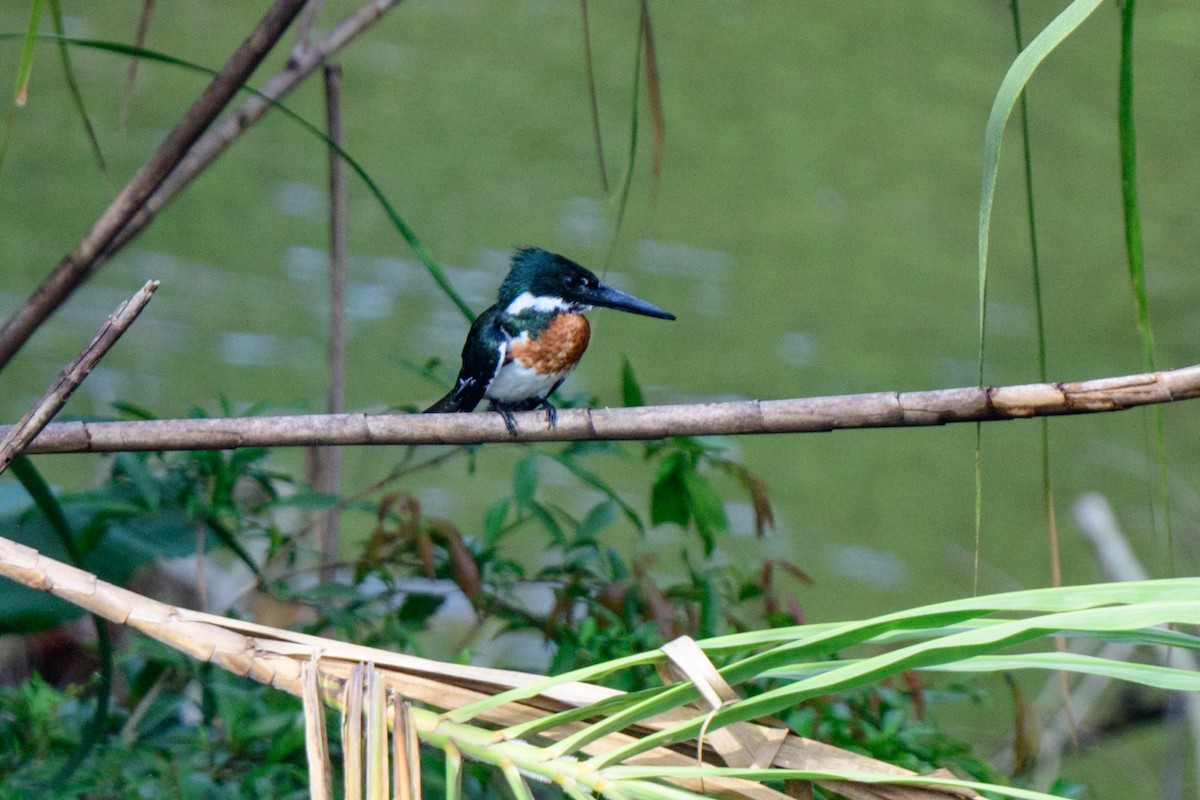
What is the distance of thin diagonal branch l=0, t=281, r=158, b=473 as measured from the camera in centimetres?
72

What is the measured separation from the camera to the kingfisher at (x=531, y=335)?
2.05 metres

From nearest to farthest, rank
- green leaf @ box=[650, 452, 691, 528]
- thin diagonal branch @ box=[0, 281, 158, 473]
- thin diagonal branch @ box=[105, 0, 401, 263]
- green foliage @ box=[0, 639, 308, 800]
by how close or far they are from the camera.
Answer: thin diagonal branch @ box=[0, 281, 158, 473], green foliage @ box=[0, 639, 308, 800], thin diagonal branch @ box=[105, 0, 401, 263], green leaf @ box=[650, 452, 691, 528]

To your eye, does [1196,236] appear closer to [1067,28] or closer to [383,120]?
[383,120]

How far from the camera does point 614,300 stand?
206 centimetres

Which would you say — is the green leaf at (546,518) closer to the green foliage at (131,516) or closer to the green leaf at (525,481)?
the green leaf at (525,481)

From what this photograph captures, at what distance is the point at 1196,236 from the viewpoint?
17.7ft

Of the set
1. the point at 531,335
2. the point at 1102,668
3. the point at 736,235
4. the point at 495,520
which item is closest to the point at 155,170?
the point at 495,520

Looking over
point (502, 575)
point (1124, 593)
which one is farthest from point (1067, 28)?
point (502, 575)

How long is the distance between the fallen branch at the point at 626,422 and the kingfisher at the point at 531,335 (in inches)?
31.7

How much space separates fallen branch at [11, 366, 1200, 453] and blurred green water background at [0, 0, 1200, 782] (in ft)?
8.92

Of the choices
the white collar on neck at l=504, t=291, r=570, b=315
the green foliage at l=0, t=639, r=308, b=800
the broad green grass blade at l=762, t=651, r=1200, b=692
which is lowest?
the green foliage at l=0, t=639, r=308, b=800

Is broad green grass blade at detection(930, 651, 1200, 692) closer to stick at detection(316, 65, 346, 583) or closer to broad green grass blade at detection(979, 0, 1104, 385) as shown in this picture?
broad green grass blade at detection(979, 0, 1104, 385)

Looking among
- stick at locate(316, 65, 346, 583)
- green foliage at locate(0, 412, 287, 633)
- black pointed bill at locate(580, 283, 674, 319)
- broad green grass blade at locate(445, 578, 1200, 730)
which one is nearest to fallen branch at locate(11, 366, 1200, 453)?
broad green grass blade at locate(445, 578, 1200, 730)

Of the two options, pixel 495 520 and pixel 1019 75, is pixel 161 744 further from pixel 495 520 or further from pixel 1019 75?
pixel 1019 75
